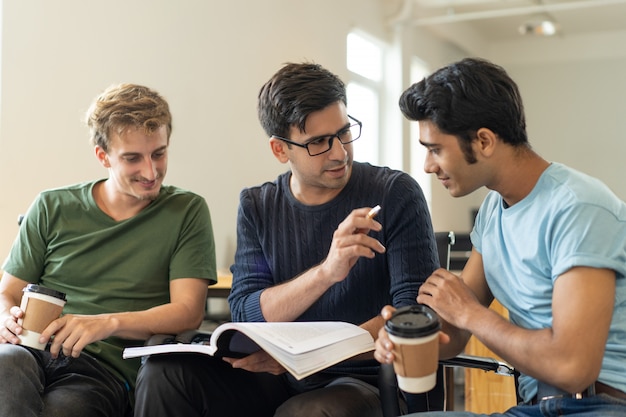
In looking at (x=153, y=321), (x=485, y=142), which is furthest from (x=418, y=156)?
(x=485, y=142)

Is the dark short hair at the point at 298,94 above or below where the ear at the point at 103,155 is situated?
above

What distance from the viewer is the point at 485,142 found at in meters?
1.67

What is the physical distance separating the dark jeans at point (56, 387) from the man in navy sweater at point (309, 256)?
23 cm

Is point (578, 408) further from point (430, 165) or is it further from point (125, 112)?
point (125, 112)

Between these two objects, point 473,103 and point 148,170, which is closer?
point 473,103

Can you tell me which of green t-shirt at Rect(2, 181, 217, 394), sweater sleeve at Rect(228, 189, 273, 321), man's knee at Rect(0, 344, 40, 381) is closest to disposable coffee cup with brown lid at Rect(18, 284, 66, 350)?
man's knee at Rect(0, 344, 40, 381)

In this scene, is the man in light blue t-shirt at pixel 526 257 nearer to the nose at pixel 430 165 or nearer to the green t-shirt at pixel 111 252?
the nose at pixel 430 165

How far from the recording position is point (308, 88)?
2.10 m

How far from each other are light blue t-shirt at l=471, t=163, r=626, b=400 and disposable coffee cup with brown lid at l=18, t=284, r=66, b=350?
1.01 meters

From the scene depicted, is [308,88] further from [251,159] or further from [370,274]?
[251,159]

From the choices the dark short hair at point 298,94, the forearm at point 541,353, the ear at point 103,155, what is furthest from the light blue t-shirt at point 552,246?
the ear at point 103,155

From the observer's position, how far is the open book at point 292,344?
1.60 meters

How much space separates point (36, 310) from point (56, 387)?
0.92 ft

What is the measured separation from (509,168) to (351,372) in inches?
27.5
